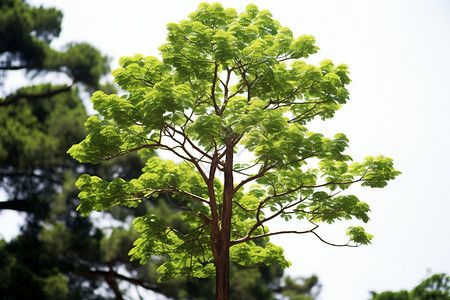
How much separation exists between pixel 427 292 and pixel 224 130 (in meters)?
24.6

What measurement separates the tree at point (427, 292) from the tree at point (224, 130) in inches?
870

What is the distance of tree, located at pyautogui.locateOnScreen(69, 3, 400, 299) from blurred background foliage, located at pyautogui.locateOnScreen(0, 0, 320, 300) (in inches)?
210

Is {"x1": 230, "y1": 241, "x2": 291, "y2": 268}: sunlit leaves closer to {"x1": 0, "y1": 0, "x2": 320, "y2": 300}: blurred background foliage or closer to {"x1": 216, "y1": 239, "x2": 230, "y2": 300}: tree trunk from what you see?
{"x1": 216, "y1": 239, "x2": 230, "y2": 300}: tree trunk

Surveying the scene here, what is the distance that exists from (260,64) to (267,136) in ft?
4.33

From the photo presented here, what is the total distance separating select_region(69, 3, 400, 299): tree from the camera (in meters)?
6.87

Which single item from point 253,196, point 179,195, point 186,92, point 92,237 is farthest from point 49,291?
point 186,92

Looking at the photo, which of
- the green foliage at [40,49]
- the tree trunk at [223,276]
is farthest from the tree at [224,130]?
the green foliage at [40,49]

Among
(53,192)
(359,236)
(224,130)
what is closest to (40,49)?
(53,192)

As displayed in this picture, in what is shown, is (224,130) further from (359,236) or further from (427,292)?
(427,292)

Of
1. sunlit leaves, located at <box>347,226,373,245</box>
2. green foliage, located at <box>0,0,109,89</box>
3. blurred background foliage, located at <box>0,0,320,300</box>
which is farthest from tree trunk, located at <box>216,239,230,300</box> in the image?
green foliage, located at <box>0,0,109,89</box>

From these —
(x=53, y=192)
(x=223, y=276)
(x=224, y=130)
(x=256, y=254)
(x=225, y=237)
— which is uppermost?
(x=53, y=192)

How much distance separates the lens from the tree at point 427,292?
26.9m

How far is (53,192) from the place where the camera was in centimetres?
1390

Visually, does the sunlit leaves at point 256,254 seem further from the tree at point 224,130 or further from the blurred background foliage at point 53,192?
the blurred background foliage at point 53,192
